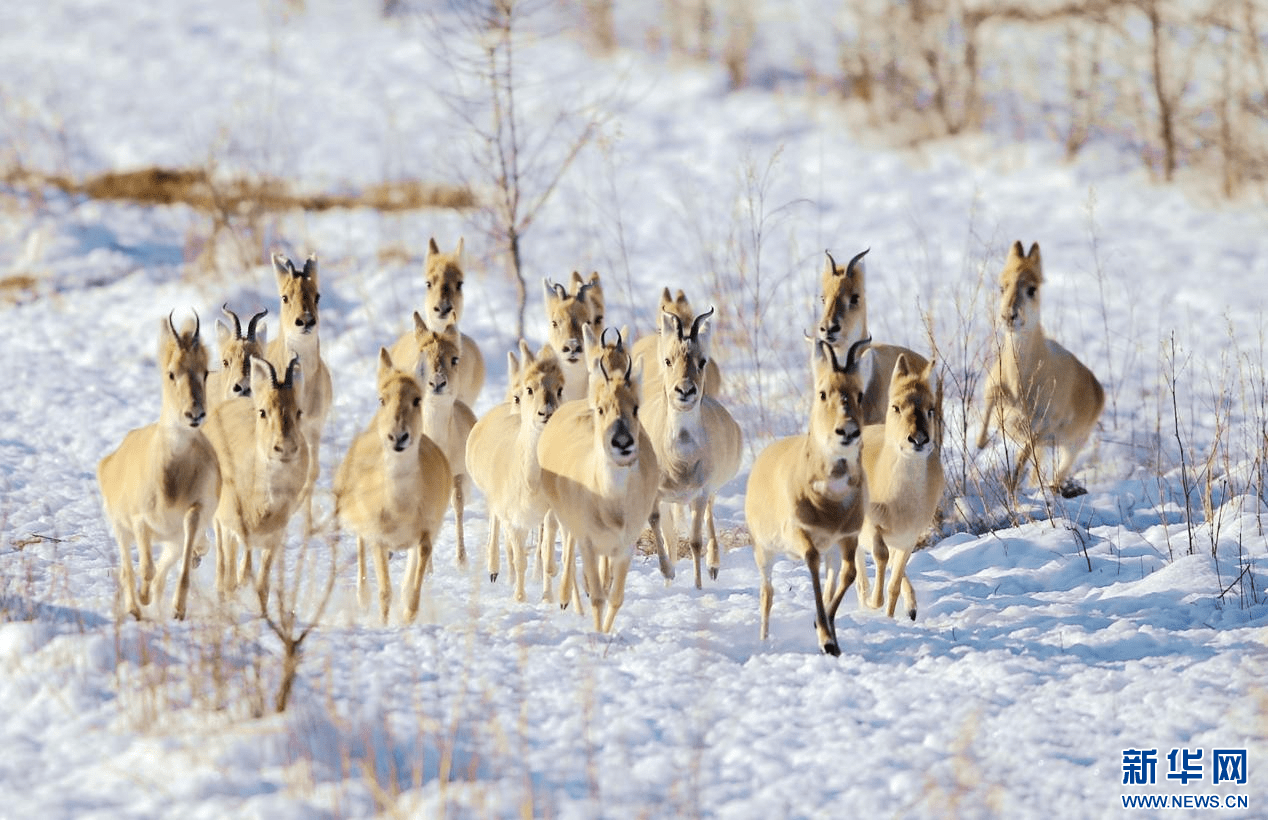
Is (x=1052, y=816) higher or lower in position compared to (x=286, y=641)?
lower

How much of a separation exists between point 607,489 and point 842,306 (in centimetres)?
308

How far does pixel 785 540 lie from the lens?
8.09 meters

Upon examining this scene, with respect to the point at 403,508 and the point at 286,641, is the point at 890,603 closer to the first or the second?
the point at 403,508

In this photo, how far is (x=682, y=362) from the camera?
9.28 meters

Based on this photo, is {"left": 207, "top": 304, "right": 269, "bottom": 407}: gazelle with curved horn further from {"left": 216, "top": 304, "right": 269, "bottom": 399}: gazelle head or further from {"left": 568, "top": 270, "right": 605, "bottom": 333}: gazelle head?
{"left": 568, "top": 270, "right": 605, "bottom": 333}: gazelle head

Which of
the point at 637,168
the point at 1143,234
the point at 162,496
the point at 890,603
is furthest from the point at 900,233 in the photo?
the point at 162,496

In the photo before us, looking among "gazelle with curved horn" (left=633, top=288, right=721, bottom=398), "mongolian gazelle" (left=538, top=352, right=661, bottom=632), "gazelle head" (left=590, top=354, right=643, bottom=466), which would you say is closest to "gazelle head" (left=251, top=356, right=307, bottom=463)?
"mongolian gazelle" (left=538, top=352, right=661, bottom=632)

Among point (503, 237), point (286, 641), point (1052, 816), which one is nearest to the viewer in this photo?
point (1052, 816)

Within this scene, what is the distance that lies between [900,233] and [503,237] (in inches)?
216

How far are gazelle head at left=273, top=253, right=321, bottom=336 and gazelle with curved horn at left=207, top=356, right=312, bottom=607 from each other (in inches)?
68.5

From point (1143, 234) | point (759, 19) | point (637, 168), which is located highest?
point (759, 19)

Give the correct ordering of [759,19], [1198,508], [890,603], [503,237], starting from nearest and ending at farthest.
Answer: [890,603] < [1198,508] < [503,237] < [759,19]

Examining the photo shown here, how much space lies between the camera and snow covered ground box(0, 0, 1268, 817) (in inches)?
245

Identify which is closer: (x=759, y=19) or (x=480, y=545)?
(x=480, y=545)
